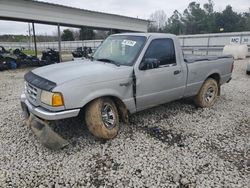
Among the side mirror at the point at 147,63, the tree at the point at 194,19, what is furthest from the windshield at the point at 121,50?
the tree at the point at 194,19

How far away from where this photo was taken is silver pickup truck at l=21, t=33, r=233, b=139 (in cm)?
327

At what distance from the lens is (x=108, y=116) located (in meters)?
3.86

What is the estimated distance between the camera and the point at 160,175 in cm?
300

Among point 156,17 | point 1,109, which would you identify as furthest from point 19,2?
point 156,17

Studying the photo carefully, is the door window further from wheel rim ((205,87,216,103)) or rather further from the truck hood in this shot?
wheel rim ((205,87,216,103))

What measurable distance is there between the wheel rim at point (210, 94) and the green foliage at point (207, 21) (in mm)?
37763

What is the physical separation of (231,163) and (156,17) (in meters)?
82.9

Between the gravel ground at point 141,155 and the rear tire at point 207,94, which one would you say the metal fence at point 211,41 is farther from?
the gravel ground at point 141,155

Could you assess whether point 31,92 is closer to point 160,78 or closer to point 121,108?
point 121,108

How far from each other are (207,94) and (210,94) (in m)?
0.13

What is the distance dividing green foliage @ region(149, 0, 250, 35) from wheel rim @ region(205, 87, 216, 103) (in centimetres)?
3776

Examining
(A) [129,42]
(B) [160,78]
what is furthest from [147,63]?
(A) [129,42]

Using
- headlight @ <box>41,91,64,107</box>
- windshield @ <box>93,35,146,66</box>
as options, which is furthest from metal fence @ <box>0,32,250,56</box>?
headlight @ <box>41,91,64,107</box>

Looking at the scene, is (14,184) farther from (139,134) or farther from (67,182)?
(139,134)
